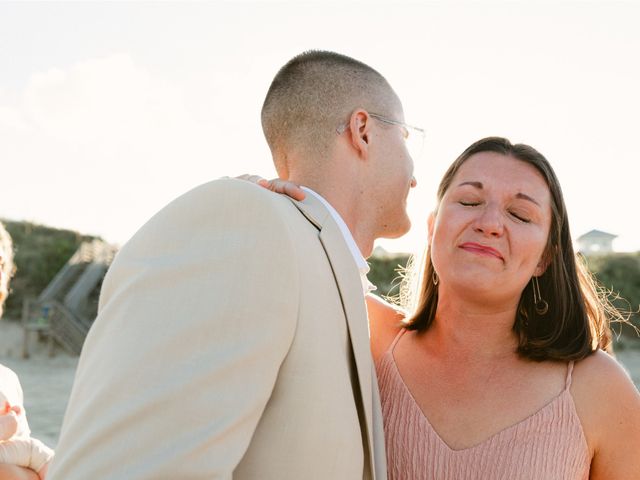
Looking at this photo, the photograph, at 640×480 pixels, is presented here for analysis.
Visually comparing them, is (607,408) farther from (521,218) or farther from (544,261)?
(521,218)

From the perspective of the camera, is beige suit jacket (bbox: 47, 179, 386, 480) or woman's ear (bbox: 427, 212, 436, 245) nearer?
beige suit jacket (bbox: 47, 179, 386, 480)

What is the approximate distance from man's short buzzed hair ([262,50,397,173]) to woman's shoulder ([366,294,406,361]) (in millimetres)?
1099

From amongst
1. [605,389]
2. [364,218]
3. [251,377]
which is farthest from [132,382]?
[605,389]

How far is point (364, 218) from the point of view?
9.96 feet

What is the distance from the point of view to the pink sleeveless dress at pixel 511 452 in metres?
2.98

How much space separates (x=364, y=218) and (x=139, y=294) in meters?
1.24

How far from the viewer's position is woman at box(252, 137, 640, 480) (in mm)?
3004

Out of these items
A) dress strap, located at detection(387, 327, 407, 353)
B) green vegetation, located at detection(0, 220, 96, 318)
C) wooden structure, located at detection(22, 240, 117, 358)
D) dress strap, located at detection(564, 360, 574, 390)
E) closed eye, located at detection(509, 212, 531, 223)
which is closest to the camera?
dress strap, located at detection(564, 360, 574, 390)

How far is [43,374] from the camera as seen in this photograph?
61.6 feet

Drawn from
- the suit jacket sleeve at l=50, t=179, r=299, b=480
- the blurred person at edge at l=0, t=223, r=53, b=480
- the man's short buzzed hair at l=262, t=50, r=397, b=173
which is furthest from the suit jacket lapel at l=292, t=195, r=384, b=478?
the blurred person at edge at l=0, t=223, r=53, b=480

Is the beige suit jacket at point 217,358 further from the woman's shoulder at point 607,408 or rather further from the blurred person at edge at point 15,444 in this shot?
the blurred person at edge at point 15,444

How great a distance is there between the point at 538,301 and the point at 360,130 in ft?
3.81

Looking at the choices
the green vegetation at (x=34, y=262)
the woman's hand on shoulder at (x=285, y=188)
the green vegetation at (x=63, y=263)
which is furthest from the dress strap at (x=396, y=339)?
the green vegetation at (x=34, y=262)

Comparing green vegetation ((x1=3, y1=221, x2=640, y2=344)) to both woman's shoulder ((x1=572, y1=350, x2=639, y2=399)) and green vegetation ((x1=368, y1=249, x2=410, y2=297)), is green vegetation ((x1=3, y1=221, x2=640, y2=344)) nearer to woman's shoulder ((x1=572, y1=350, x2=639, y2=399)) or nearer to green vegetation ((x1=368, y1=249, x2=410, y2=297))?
green vegetation ((x1=368, y1=249, x2=410, y2=297))
